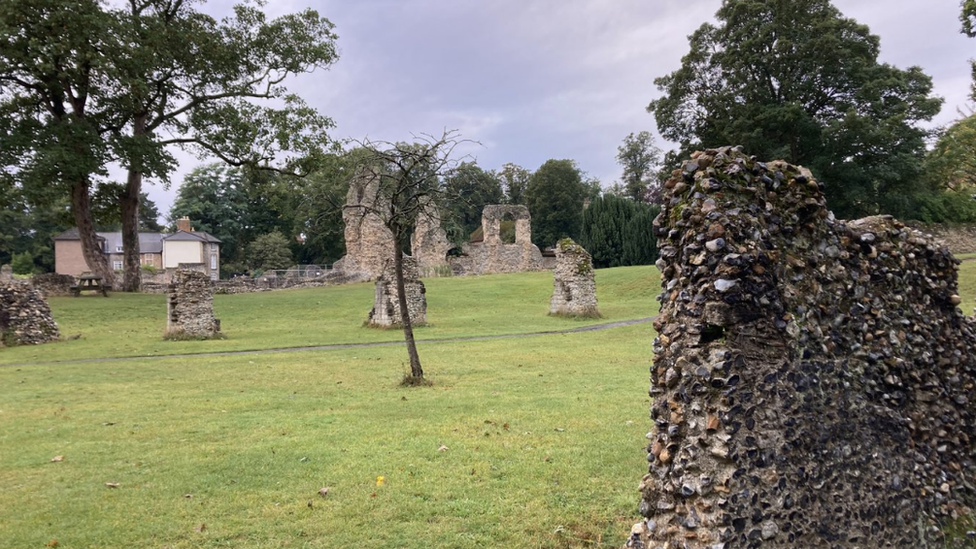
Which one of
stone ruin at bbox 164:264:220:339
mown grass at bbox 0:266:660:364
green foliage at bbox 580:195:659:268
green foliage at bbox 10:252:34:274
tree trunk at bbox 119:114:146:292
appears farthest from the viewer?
green foliage at bbox 10:252:34:274

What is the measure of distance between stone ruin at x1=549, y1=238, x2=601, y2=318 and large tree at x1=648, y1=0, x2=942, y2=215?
646 inches

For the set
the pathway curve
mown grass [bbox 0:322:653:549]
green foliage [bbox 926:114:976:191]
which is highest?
green foliage [bbox 926:114:976:191]

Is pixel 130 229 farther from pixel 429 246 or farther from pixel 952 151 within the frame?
pixel 952 151

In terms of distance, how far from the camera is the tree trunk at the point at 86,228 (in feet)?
95.6

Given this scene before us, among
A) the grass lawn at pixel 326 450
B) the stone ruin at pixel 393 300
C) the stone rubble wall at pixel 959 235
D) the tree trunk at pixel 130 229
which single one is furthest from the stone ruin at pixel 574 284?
the stone rubble wall at pixel 959 235

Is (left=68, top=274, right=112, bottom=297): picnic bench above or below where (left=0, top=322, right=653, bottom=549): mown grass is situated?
above

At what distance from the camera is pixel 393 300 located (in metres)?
21.0

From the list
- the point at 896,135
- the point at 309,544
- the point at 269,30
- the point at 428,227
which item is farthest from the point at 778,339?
the point at 428,227

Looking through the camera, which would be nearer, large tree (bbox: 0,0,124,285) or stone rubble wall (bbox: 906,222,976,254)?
large tree (bbox: 0,0,124,285)

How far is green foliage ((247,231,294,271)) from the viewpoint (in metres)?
61.0

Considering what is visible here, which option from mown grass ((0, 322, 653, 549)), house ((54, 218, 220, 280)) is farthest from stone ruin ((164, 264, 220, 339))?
house ((54, 218, 220, 280))

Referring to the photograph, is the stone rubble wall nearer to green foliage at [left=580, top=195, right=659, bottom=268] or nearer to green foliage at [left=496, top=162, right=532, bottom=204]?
green foliage at [left=580, top=195, right=659, bottom=268]

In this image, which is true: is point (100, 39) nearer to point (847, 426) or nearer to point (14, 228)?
point (847, 426)

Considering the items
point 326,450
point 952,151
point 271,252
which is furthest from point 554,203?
point 326,450
